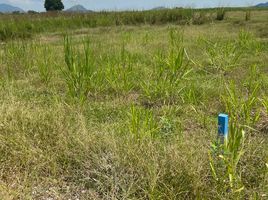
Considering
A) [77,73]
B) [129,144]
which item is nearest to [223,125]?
[129,144]

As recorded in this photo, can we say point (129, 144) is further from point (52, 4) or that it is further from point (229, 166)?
point (52, 4)

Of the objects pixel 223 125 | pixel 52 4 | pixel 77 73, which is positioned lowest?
pixel 223 125

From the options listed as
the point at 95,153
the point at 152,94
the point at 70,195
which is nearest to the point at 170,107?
the point at 152,94

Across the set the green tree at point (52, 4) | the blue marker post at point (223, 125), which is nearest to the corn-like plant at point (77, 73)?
the blue marker post at point (223, 125)

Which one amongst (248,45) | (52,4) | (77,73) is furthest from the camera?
(52,4)

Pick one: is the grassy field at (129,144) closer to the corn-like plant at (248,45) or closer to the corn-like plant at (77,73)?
the corn-like plant at (77,73)

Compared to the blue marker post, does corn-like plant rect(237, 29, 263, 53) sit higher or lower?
higher

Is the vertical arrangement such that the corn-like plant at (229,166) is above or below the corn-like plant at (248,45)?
below

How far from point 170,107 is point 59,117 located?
1.16 metres

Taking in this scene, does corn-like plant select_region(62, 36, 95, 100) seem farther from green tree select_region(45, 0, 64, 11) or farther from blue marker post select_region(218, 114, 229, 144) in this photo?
green tree select_region(45, 0, 64, 11)

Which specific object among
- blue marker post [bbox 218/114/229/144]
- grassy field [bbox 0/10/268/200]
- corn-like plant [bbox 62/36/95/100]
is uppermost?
corn-like plant [bbox 62/36/95/100]

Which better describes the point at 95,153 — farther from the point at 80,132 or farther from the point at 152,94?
the point at 152,94

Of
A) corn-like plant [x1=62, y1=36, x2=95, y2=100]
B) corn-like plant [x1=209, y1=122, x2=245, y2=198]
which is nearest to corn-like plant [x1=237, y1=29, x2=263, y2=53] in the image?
corn-like plant [x1=62, y1=36, x2=95, y2=100]

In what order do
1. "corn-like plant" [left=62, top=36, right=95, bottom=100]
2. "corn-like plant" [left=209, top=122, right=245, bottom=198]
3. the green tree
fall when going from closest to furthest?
"corn-like plant" [left=209, top=122, right=245, bottom=198], "corn-like plant" [left=62, top=36, right=95, bottom=100], the green tree
